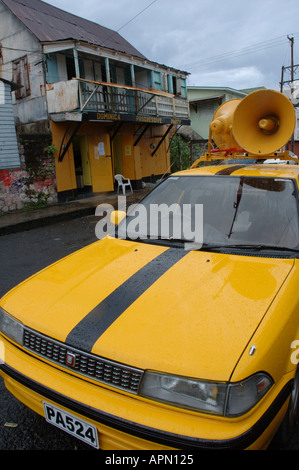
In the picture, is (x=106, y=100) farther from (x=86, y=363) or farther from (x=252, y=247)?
(x=86, y=363)

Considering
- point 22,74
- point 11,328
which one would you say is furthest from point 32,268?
point 22,74

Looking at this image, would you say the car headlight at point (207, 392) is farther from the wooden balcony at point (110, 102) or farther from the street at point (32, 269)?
the wooden balcony at point (110, 102)

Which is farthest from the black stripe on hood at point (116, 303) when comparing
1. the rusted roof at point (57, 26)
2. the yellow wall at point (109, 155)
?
the rusted roof at point (57, 26)

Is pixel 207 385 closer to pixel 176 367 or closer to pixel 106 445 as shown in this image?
pixel 176 367

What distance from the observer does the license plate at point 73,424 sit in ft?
5.17

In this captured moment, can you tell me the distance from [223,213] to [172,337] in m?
1.35

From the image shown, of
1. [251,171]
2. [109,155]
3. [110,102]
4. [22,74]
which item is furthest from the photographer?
[109,155]

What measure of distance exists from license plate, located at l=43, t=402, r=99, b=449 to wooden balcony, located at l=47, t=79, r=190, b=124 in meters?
11.1

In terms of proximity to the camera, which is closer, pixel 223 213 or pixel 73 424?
pixel 73 424

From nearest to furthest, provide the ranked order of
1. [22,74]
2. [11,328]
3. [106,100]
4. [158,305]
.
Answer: [158,305] → [11,328] → [22,74] → [106,100]

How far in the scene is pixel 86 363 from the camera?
1634 millimetres

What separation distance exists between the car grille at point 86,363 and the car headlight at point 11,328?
6cm

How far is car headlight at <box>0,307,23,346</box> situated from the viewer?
6.34ft

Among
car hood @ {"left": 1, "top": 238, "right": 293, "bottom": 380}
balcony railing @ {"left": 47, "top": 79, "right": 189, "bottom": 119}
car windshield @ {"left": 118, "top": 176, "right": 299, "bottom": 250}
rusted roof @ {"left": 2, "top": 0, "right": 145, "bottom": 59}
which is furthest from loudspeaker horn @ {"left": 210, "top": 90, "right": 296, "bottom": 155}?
rusted roof @ {"left": 2, "top": 0, "right": 145, "bottom": 59}
